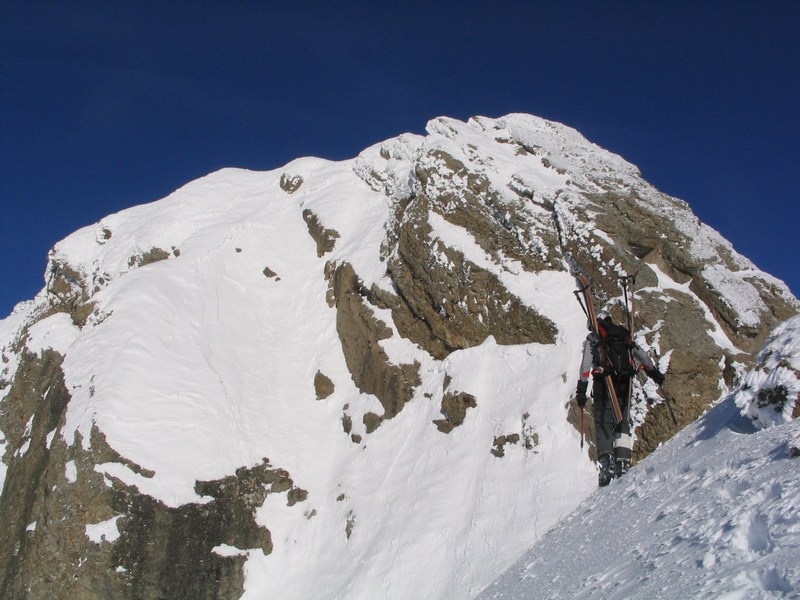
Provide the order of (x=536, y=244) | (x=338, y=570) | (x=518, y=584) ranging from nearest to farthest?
(x=518, y=584) < (x=338, y=570) < (x=536, y=244)

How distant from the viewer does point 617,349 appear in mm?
9992

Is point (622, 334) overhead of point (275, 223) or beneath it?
beneath

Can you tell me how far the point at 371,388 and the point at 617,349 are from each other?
14.7m

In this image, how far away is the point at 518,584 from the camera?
23.2ft

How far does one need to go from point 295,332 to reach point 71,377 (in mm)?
9295

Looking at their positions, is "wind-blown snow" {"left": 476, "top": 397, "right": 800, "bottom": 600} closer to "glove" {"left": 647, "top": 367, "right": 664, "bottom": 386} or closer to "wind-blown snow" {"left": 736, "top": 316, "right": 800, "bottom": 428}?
"wind-blown snow" {"left": 736, "top": 316, "right": 800, "bottom": 428}

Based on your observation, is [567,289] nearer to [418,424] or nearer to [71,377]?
[418,424]

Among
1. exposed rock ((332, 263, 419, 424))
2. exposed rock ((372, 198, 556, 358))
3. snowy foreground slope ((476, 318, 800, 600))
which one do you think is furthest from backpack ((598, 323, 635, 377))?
exposed rock ((332, 263, 419, 424))

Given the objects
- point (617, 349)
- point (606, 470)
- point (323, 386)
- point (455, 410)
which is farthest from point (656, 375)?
point (323, 386)

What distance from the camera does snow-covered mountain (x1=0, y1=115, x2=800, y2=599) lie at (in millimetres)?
17094

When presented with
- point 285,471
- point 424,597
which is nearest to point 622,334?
point 424,597

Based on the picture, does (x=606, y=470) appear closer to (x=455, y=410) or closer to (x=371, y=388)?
(x=455, y=410)

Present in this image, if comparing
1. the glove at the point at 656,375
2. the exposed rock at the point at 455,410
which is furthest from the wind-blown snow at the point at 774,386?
the exposed rock at the point at 455,410

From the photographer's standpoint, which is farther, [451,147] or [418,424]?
[451,147]
